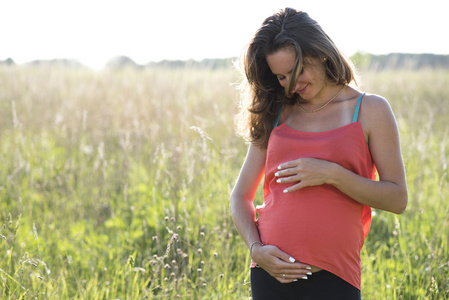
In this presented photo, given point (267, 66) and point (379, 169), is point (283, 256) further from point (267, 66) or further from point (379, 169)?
point (267, 66)

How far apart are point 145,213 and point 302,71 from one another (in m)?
2.20

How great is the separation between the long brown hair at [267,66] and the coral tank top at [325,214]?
0.20 metres

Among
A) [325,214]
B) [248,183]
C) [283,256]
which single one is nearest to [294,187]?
[325,214]

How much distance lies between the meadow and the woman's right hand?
494mm

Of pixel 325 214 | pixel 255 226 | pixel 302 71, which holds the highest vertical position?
pixel 302 71

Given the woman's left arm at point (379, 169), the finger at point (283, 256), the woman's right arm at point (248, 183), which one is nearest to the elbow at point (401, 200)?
the woman's left arm at point (379, 169)

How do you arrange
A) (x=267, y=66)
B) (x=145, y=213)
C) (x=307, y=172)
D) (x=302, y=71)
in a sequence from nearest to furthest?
(x=307, y=172) < (x=302, y=71) < (x=267, y=66) < (x=145, y=213)

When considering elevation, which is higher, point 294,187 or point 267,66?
point 267,66

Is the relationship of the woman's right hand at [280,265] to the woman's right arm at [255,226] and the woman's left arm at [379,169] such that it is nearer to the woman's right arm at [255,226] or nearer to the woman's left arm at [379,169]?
the woman's right arm at [255,226]

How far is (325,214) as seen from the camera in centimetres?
166

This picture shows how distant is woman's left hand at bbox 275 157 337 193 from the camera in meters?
1.62

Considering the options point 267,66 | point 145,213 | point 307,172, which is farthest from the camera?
point 145,213

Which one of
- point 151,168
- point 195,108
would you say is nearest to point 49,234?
point 151,168

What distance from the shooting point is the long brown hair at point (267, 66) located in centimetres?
176
